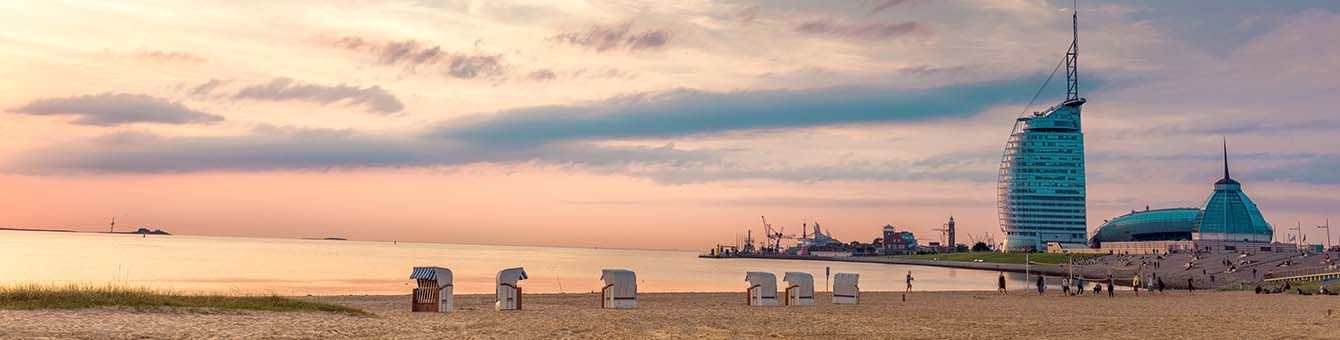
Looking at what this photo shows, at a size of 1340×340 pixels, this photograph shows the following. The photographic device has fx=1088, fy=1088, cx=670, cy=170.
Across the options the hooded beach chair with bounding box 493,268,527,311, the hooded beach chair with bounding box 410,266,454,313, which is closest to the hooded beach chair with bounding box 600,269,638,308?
the hooded beach chair with bounding box 493,268,527,311

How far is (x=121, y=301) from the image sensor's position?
27.3 meters

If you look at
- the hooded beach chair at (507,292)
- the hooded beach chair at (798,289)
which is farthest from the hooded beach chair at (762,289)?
the hooded beach chair at (507,292)

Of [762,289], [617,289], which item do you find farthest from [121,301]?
[762,289]

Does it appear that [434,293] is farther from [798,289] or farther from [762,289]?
[798,289]

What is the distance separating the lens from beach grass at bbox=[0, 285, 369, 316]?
26.4 meters

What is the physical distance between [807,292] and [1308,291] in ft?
128

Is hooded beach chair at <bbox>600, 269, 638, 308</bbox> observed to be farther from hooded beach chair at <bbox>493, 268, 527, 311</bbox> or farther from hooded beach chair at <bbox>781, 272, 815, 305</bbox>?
hooded beach chair at <bbox>781, 272, 815, 305</bbox>

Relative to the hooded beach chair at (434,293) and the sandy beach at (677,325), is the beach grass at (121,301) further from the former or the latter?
the hooded beach chair at (434,293)

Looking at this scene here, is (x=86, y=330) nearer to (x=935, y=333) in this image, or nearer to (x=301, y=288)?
(x=935, y=333)

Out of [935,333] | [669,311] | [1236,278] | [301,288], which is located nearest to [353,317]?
[669,311]

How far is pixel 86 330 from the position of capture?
69.1 ft

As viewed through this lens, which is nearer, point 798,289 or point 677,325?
point 677,325

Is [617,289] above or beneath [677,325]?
above

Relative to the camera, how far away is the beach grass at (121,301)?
26.4m
